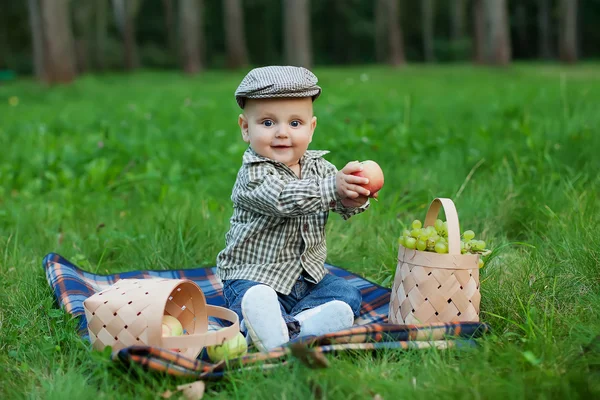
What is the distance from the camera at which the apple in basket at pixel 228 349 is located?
7.29 ft

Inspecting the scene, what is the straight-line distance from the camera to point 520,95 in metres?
8.18

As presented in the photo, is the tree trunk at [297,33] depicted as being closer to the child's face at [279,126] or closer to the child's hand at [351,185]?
the child's face at [279,126]

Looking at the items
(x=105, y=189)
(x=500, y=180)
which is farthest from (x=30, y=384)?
(x=500, y=180)

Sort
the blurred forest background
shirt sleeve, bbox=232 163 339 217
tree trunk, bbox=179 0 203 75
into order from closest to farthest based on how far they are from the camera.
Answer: shirt sleeve, bbox=232 163 339 217 → tree trunk, bbox=179 0 203 75 → the blurred forest background

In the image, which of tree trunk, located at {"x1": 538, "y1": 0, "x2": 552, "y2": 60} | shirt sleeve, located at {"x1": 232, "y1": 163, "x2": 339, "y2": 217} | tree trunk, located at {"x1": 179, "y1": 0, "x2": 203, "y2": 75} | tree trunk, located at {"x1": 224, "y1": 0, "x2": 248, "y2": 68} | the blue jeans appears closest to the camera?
shirt sleeve, located at {"x1": 232, "y1": 163, "x2": 339, "y2": 217}

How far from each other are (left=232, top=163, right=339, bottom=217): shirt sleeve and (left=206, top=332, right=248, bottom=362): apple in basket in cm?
52

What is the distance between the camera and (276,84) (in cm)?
255

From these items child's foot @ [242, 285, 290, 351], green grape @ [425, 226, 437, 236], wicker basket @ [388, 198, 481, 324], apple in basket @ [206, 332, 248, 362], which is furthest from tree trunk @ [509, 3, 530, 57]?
apple in basket @ [206, 332, 248, 362]

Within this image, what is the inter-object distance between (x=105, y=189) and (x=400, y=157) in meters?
2.07

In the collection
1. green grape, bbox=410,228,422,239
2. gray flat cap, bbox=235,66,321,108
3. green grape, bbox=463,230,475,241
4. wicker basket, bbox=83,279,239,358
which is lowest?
wicker basket, bbox=83,279,239,358

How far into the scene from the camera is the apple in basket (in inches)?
A: 87.4

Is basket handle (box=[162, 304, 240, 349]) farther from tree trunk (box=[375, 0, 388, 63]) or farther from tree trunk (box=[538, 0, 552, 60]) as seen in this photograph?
tree trunk (box=[538, 0, 552, 60])

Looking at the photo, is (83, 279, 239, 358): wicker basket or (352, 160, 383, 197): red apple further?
(352, 160, 383, 197): red apple

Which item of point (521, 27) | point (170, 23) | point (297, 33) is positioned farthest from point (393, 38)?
point (521, 27)
